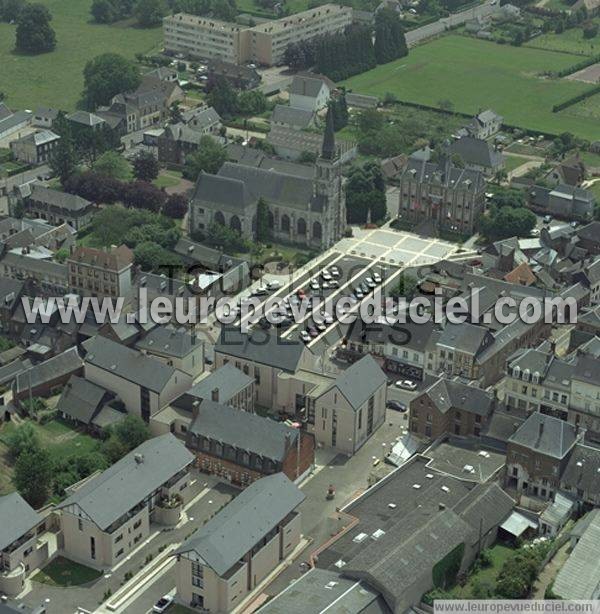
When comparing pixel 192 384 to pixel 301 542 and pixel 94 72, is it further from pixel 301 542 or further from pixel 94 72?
pixel 94 72

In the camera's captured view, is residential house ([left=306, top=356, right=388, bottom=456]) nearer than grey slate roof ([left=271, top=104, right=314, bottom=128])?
Yes

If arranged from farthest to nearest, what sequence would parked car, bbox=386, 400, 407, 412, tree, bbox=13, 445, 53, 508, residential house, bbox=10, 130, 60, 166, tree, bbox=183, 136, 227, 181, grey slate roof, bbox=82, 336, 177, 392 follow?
1. residential house, bbox=10, 130, 60, 166
2. tree, bbox=183, 136, 227, 181
3. parked car, bbox=386, 400, 407, 412
4. grey slate roof, bbox=82, 336, 177, 392
5. tree, bbox=13, 445, 53, 508

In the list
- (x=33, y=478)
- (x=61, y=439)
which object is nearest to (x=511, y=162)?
(x=61, y=439)

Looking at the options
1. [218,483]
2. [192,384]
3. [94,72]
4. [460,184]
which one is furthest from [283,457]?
[94,72]

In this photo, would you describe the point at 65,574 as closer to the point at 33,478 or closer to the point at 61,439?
the point at 33,478

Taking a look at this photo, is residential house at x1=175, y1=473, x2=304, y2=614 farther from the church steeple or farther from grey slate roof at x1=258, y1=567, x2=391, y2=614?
the church steeple

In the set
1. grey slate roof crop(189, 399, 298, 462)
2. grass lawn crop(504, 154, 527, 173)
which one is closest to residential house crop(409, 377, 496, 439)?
grey slate roof crop(189, 399, 298, 462)
